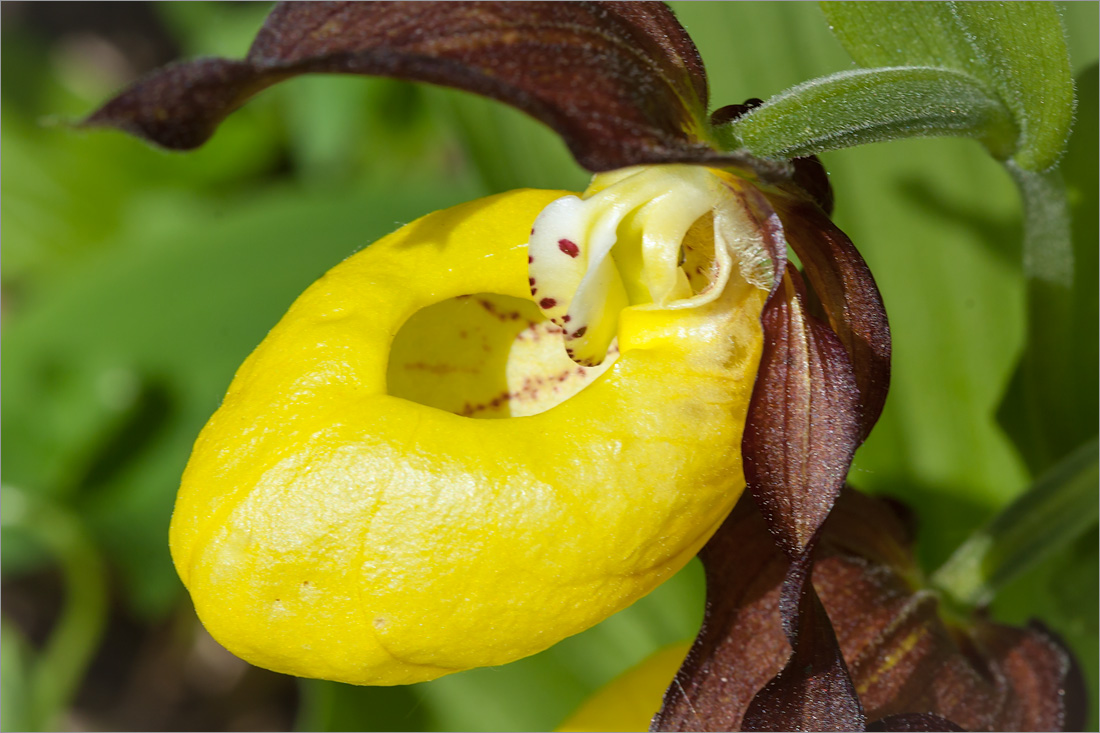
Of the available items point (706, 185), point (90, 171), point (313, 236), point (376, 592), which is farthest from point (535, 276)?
point (90, 171)

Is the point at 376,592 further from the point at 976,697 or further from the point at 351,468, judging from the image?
the point at 976,697

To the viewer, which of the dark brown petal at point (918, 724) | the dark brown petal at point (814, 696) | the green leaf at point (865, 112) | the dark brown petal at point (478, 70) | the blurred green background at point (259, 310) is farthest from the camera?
the blurred green background at point (259, 310)

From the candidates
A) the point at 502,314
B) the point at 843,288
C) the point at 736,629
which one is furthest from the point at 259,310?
the point at 843,288

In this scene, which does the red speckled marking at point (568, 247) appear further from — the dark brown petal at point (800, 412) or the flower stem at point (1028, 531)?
the flower stem at point (1028, 531)

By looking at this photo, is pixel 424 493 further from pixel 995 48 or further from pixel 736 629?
pixel 995 48

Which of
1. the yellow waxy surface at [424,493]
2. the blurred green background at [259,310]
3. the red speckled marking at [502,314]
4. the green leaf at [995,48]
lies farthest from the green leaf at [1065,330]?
the red speckled marking at [502,314]

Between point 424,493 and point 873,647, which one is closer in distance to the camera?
point 424,493

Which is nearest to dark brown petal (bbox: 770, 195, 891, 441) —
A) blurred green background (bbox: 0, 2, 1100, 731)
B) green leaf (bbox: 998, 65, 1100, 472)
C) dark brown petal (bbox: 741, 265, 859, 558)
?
dark brown petal (bbox: 741, 265, 859, 558)
